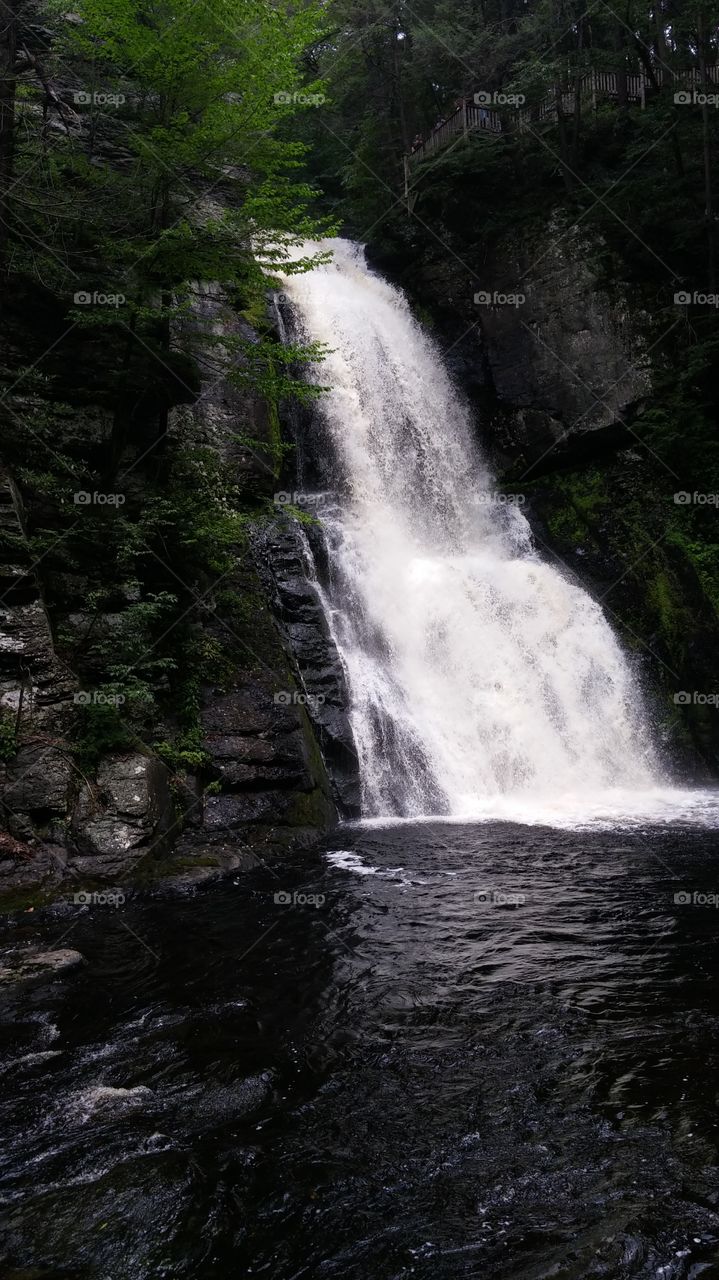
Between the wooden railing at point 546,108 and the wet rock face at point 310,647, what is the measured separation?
12.5 m

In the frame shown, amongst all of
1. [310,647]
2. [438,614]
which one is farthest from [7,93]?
[438,614]

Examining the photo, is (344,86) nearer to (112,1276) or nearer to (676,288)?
(676,288)

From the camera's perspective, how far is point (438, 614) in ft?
46.6

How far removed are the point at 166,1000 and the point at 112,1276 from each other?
2501mm

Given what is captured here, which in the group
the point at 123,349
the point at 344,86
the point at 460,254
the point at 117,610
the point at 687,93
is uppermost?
the point at 344,86

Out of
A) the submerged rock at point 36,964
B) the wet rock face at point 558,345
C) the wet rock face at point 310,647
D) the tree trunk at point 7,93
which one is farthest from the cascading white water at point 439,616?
the tree trunk at point 7,93

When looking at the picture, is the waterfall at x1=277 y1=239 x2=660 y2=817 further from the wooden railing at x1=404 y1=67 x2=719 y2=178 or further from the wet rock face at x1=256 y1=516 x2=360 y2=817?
the wooden railing at x1=404 y1=67 x2=719 y2=178

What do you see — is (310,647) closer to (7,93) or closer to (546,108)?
(7,93)

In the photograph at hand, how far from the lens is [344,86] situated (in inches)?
918

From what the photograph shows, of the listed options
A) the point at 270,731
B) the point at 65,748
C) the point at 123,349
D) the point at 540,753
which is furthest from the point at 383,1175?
the point at 123,349

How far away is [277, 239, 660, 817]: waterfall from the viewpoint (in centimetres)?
1221

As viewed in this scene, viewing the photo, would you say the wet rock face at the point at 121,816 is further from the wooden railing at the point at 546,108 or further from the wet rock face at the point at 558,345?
the wooden railing at the point at 546,108

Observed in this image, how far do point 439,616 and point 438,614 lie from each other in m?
0.05

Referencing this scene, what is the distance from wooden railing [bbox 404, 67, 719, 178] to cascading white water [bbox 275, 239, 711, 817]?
18.2 ft
